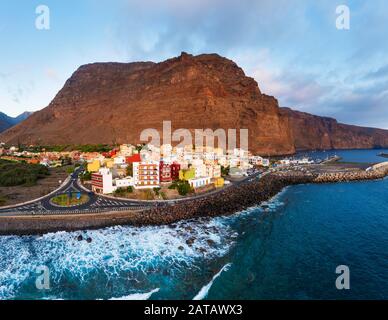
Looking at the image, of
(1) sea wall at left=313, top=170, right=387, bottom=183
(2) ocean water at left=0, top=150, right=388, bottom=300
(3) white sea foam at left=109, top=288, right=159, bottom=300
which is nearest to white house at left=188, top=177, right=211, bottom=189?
(2) ocean water at left=0, top=150, right=388, bottom=300

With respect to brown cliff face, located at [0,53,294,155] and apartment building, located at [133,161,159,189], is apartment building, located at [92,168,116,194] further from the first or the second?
brown cliff face, located at [0,53,294,155]

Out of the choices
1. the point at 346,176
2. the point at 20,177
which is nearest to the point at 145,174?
the point at 20,177

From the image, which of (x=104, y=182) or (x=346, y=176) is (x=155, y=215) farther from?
(x=346, y=176)

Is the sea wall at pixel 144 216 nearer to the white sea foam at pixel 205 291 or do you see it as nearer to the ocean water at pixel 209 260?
the ocean water at pixel 209 260

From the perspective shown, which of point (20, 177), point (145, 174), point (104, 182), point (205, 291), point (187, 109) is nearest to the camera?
point (205, 291)

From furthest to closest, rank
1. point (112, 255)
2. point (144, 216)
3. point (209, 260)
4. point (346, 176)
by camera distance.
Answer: point (346, 176), point (144, 216), point (112, 255), point (209, 260)
